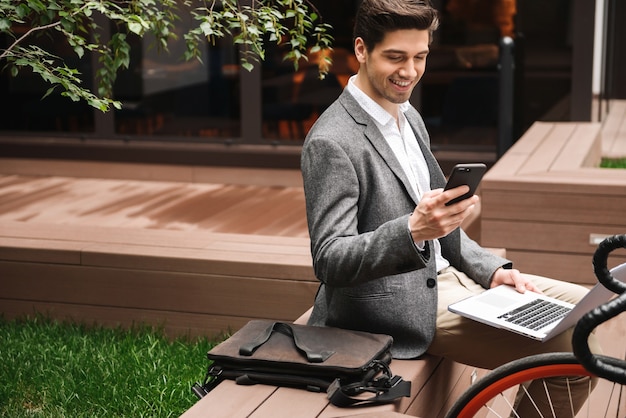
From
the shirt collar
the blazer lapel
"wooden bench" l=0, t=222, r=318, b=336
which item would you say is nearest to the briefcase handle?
the blazer lapel

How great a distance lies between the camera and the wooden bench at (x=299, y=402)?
8.27 feet

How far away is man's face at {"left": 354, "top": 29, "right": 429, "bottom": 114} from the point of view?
280cm

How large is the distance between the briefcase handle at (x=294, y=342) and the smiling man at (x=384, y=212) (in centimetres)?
18

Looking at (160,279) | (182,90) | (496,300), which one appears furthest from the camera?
(182,90)

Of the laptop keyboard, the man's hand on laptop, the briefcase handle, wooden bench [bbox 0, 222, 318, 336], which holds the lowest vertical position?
wooden bench [bbox 0, 222, 318, 336]

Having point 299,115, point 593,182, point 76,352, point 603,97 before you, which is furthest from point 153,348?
point 603,97

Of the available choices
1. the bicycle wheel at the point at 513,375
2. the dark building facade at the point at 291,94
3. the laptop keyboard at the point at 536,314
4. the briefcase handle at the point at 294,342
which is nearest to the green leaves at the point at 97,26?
the briefcase handle at the point at 294,342

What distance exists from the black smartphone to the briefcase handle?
1.79ft

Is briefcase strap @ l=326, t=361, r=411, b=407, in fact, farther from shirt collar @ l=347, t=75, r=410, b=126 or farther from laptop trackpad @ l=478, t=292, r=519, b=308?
shirt collar @ l=347, t=75, r=410, b=126

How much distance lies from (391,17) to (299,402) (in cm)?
108

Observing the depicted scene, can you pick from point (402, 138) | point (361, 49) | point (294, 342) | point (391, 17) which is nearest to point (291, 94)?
point (402, 138)

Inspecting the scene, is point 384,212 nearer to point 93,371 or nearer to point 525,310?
point 525,310

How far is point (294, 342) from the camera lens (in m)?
2.76

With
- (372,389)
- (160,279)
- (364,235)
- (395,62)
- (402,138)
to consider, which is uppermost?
(395,62)
